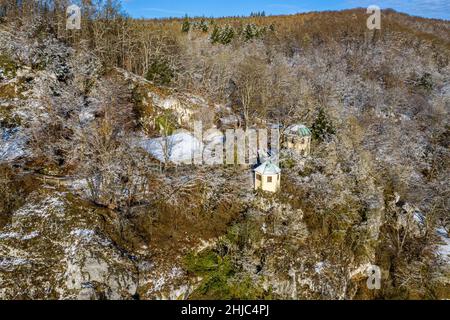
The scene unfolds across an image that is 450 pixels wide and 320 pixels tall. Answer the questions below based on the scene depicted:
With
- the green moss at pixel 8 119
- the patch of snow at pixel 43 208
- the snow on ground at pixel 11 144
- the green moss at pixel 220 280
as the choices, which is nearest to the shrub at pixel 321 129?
the green moss at pixel 220 280

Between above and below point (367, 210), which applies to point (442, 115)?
above

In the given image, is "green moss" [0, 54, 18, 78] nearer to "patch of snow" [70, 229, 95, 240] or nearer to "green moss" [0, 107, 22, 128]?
"green moss" [0, 107, 22, 128]

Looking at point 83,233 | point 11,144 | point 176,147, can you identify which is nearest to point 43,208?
point 83,233

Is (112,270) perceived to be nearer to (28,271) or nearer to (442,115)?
(28,271)

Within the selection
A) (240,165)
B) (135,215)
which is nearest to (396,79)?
(240,165)

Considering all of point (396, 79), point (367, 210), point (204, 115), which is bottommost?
point (367, 210)

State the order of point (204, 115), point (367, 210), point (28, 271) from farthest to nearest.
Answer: point (204, 115)
point (367, 210)
point (28, 271)

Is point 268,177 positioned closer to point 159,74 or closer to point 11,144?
point 11,144
